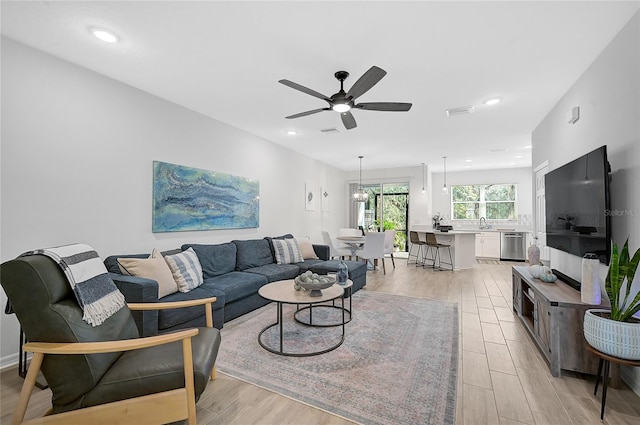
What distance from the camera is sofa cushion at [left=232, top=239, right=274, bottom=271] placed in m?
4.34

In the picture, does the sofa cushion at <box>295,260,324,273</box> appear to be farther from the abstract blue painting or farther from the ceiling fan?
the ceiling fan

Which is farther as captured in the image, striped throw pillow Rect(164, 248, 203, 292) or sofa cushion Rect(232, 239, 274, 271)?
sofa cushion Rect(232, 239, 274, 271)

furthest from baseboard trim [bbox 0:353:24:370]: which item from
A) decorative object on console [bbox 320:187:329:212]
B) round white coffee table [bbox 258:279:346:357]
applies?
decorative object on console [bbox 320:187:329:212]

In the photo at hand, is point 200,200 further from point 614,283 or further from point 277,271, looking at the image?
point 614,283

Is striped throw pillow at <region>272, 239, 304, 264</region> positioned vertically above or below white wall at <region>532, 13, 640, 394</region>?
below

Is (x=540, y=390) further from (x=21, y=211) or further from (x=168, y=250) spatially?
(x=21, y=211)

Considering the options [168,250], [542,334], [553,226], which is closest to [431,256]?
[553,226]

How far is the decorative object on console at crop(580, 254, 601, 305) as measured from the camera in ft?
7.21

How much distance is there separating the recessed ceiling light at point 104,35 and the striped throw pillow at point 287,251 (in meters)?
3.35

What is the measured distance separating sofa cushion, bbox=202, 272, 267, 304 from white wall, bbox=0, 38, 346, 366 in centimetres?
76

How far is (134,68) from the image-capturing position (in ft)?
9.43

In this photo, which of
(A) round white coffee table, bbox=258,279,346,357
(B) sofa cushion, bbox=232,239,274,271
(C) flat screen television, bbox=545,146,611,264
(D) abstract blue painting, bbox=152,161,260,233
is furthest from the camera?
(B) sofa cushion, bbox=232,239,274,271

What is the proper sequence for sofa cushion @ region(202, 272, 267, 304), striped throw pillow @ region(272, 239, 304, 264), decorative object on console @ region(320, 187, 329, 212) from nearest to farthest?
sofa cushion @ region(202, 272, 267, 304) < striped throw pillow @ region(272, 239, 304, 264) < decorative object on console @ region(320, 187, 329, 212)

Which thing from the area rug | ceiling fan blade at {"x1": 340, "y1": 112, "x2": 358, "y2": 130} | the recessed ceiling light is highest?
the recessed ceiling light
